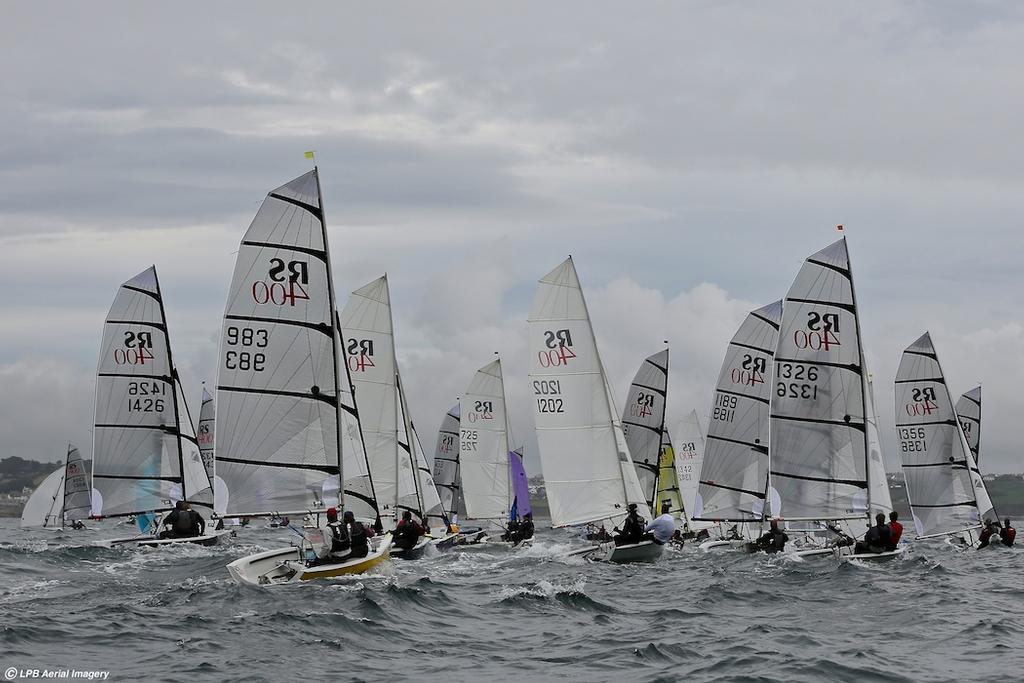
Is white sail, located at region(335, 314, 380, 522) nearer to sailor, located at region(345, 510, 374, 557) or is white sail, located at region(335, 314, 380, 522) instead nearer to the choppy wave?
the choppy wave

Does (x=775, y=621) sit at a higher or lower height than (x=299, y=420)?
lower

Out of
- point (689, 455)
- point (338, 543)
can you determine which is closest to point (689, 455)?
point (689, 455)

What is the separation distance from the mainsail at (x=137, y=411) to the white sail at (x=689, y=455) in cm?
2097

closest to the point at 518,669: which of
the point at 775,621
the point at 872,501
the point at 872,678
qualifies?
the point at 872,678

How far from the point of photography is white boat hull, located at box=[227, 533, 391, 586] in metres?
21.4

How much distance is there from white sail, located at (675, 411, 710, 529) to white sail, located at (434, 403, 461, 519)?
1155 centimetres

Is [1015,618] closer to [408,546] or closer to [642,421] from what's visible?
[408,546]

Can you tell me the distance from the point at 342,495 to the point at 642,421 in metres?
22.7

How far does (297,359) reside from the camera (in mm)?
25734

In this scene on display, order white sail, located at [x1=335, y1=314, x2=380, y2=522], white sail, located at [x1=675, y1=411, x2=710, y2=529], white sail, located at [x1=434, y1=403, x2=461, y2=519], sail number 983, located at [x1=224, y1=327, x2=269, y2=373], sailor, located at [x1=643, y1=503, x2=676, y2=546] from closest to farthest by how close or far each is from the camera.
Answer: sail number 983, located at [x1=224, y1=327, x2=269, y2=373] < white sail, located at [x1=335, y1=314, x2=380, y2=522] < sailor, located at [x1=643, y1=503, x2=676, y2=546] < white sail, located at [x1=675, y1=411, x2=710, y2=529] < white sail, located at [x1=434, y1=403, x2=461, y2=519]

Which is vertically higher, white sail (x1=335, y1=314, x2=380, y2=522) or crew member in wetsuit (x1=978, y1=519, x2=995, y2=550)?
white sail (x1=335, y1=314, x2=380, y2=522)

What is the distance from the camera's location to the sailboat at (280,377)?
83.7 feet

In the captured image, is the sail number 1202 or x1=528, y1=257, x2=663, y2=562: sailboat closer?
x1=528, y1=257, x2=663, y2=562: sailboat

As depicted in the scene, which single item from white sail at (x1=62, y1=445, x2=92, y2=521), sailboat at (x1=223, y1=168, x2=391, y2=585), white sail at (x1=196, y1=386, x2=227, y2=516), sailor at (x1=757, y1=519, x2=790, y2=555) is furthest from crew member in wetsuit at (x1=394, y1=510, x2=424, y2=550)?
white sail at (x1=62, y1=445, x2=92, y2=521)
